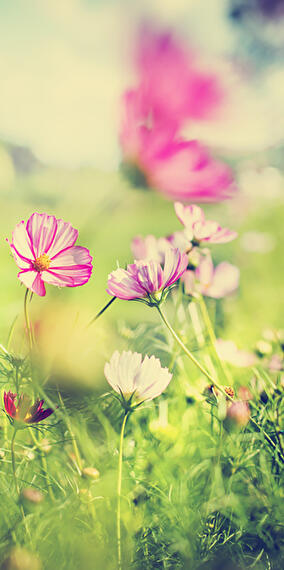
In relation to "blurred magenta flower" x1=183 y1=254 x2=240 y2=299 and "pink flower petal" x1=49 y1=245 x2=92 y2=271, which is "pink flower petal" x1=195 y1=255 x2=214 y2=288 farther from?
"pink flower petal" x1=49 y1=245 x2=92 y2=271

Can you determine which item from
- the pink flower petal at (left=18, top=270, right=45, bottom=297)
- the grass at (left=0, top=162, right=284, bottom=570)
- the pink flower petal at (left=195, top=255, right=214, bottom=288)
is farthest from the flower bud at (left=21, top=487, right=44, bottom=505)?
the pink flower petal at (left=195, top=255, right=214, bottom=288)

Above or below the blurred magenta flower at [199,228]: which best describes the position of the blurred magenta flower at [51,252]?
below

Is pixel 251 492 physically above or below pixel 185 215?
below

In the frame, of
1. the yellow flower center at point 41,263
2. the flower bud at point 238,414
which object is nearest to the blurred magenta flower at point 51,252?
the yellow flower center at point 41,263

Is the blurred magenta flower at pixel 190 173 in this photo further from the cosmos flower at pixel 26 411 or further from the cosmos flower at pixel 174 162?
the cosmos flower at pixel 26 411

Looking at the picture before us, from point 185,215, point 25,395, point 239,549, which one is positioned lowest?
point 239,549

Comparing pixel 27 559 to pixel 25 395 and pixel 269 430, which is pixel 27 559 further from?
pixel 269 430

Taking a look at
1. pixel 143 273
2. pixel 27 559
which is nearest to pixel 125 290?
pixel 143 273
